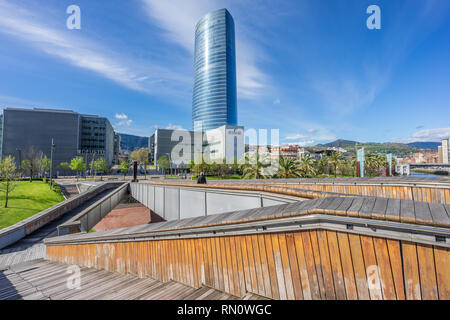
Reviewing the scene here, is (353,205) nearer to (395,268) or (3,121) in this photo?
(395,268)

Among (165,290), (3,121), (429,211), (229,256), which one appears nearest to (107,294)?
(165,290)

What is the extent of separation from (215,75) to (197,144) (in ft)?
156

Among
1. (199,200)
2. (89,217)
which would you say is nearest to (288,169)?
(199,200)

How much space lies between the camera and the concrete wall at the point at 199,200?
215 inches

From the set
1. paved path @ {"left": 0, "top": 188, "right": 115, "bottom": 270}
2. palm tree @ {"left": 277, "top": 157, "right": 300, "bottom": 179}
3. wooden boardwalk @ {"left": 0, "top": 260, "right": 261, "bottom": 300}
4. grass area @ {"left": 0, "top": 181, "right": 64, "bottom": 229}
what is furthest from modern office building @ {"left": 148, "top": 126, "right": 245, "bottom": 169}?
wooden boardwalk @ {"left": 0, "top": 260, "right": 261, "bottom": 300}

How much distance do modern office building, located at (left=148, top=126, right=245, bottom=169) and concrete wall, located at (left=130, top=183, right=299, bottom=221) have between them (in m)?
70.5

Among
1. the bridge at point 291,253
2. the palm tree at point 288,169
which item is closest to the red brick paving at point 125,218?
the palm tree at point 288,169

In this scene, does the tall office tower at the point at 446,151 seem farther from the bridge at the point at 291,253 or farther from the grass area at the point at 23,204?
the grass area at the point at 23,204

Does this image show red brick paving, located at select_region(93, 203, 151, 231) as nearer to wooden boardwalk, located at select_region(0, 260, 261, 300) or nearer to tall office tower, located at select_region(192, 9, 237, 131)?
wooden boardwalk, located at select_region(0, 260, 261, 300)

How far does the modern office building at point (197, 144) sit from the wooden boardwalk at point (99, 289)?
77.9 meters

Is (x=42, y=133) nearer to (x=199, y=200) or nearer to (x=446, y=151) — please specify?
(x=199, y=200)

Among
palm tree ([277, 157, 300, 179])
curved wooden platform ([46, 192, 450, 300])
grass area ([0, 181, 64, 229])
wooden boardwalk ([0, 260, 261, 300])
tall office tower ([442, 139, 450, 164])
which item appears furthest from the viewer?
tall office tower ([442, 139, 450, 164])

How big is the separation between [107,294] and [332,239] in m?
4.21

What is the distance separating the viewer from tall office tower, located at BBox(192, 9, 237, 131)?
387 feet
